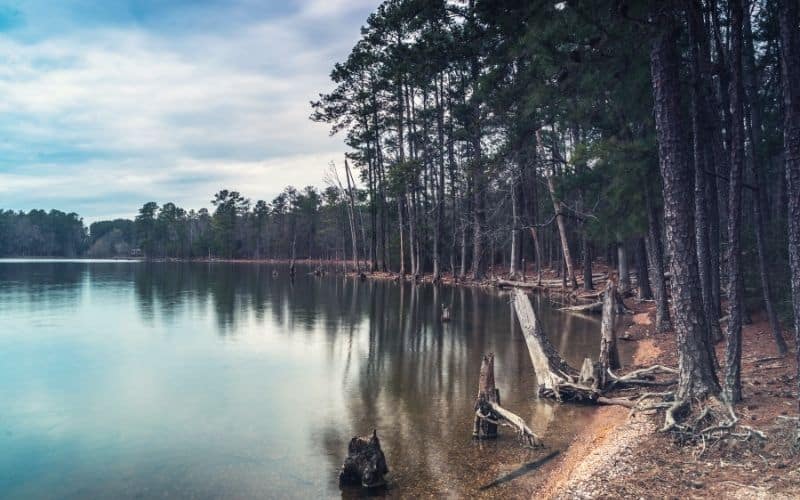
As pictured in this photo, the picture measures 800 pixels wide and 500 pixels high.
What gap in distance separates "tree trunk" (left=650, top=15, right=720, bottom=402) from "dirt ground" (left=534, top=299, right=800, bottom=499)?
0.69 m

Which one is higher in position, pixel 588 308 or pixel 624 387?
pixel 588 308

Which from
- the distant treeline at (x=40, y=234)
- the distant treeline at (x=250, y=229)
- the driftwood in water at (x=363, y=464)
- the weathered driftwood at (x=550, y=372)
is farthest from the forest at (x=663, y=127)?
the distant treeline at (x=40, y=234)

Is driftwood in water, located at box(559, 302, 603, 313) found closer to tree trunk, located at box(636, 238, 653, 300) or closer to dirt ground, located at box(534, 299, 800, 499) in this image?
tree trunk, located at box(636, 238, 653, 300)

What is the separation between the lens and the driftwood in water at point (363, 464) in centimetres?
604

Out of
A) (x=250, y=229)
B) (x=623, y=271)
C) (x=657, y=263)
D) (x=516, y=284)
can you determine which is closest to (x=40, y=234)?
(x=250, y=229)

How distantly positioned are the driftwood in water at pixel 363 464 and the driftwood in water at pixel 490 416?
1.93 metres

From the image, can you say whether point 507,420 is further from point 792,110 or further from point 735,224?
point 792,110

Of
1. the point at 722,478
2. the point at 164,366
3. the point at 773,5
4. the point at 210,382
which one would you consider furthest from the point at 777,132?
the point at 164,366

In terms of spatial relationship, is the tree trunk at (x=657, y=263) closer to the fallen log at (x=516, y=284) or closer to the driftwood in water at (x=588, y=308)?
the driftwood in water at (x=588, y=308)

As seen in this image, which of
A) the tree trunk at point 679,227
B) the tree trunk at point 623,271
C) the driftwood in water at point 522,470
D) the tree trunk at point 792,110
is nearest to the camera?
the tree trunk at point 792,110

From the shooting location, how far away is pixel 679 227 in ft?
22.9

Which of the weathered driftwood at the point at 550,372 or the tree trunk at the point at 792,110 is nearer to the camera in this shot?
the tree trunk at the point at 792,110

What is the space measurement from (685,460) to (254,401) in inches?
290

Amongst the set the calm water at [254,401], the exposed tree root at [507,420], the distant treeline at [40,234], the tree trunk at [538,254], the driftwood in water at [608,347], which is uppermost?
the distant treeline at [40,234]
